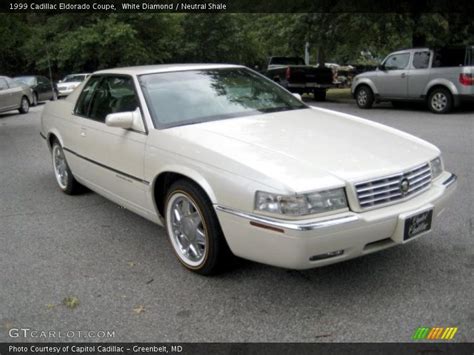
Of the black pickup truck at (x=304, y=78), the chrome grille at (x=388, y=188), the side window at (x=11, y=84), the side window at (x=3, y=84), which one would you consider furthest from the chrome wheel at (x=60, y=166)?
the black pickup truck at (x=304, y=78)

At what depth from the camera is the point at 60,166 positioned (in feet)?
20.1

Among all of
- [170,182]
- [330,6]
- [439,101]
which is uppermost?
[330,6]

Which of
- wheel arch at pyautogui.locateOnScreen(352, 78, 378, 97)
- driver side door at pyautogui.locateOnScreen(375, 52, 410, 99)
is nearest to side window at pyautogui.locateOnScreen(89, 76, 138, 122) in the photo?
driver side door at pyautogui.locateOnScreen(375, 52, 410, 99)

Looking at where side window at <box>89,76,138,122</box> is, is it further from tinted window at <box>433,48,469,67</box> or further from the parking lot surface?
tinted window at <box>433,48,469,67</box>

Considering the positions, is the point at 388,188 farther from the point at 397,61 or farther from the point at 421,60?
the point at 397,61

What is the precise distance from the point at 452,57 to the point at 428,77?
2.41 ft

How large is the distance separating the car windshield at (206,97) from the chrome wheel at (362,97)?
10.7m

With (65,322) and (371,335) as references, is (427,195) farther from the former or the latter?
(65,322)

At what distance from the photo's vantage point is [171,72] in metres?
4.53

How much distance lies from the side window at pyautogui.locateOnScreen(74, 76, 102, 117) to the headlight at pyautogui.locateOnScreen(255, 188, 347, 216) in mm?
2846

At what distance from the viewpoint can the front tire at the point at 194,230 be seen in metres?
3.41

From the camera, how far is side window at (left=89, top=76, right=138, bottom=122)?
4.45 metres

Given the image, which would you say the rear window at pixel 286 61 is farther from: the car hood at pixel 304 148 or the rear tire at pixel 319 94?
the car hood at pixel 304 148

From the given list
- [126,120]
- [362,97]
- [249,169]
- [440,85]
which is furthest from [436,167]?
[362,97]
